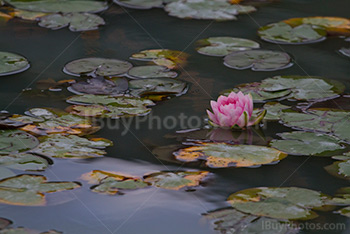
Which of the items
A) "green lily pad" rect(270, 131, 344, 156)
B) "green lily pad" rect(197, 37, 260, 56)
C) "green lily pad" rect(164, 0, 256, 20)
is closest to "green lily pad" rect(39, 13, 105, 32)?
"green lily pad" rect(164, 0, 256, 20)

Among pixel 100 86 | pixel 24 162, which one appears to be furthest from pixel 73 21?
pixel 24 162

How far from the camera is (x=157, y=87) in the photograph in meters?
2.77

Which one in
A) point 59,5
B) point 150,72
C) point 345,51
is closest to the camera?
point 150,72

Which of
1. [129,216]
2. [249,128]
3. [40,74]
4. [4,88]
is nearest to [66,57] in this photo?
[40,74]

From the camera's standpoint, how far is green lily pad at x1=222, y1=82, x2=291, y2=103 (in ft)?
8.86

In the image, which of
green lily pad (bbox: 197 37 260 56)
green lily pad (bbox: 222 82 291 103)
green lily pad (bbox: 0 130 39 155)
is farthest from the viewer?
green lily pad (bbox: 197 37 260 56)

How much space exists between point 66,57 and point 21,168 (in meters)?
1.29

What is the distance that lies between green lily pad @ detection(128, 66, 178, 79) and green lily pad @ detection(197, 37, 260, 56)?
39cm

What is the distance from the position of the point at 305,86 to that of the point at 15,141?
1470 mm

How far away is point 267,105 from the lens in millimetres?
2609

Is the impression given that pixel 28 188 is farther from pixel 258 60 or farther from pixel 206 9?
pixel 206 9

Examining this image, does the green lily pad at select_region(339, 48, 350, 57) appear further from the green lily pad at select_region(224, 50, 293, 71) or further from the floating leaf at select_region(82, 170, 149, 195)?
the floating leaf at select_region(82, 170, 149, 195)

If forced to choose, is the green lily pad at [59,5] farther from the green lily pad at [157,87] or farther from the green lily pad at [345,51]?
the green lily pad at [345,51]

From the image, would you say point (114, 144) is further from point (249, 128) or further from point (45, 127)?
point (249, 128)
